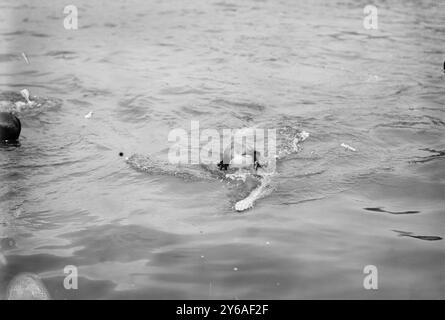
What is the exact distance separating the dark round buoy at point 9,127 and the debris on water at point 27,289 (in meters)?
3.57

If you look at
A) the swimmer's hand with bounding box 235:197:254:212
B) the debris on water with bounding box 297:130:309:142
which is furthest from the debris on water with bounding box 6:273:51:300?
the debris on water with bounding box 297:130:309:142

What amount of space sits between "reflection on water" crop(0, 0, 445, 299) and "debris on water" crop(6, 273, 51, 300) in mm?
71

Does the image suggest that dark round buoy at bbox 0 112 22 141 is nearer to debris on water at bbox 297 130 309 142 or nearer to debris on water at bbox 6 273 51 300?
debris on water at bbox 6 273 51 300

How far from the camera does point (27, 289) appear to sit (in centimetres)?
395

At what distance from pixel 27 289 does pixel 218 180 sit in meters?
2.76

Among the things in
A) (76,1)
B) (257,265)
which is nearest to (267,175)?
(257,265)

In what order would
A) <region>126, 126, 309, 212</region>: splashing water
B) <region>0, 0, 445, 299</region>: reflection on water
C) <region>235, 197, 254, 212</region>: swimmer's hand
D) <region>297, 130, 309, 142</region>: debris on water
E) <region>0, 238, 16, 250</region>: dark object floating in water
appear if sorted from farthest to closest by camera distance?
1. <region>297, 130, 309, 142</region>: debris on water
2. <region>126, 126, 309, 212</region>: splashing water
3. <region>235, 197, 254, 212</region>: swimmer's hand
4. <region>0, 238, 16, 250</region>: dark object floating in water
5. <region>0, 0, 445, 299</region>: reflection on water

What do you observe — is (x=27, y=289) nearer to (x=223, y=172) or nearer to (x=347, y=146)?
(x=223, y=172)

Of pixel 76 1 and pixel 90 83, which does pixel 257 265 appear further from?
pixel 76 1

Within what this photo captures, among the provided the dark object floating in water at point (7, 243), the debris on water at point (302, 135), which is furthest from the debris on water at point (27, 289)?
the debris on water at point (302, 135)

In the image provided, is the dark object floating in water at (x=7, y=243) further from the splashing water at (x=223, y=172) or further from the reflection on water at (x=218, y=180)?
the splashing water at (x=223, y=172)

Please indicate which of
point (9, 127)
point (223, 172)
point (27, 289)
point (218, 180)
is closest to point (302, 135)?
point (223, 172)

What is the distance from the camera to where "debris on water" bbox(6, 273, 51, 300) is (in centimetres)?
386

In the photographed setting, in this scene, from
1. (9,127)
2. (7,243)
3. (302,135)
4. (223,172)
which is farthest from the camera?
(302,135)
